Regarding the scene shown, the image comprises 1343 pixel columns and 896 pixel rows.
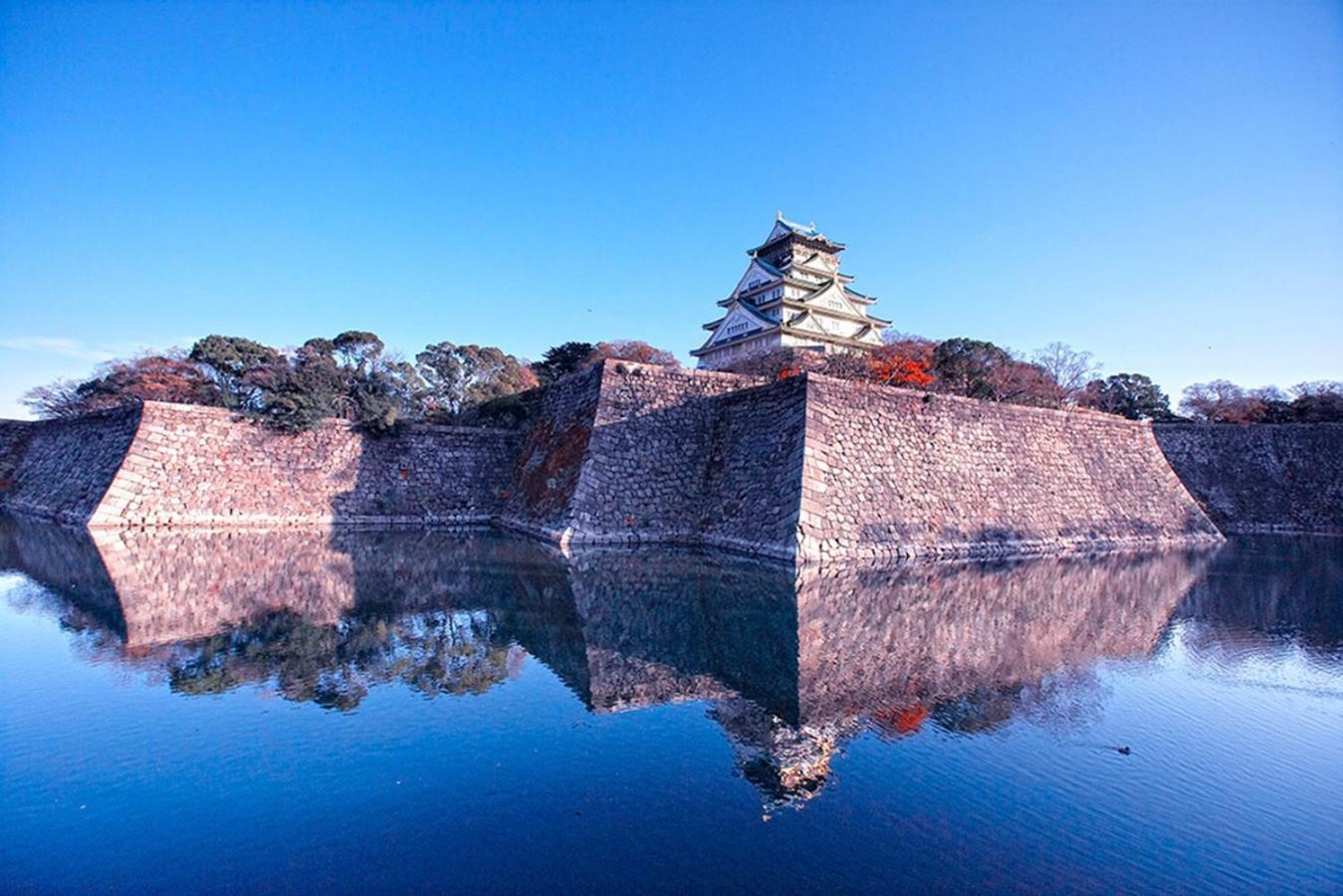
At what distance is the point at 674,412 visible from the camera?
14367mm

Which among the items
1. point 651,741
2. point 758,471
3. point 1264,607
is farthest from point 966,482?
point 651,741

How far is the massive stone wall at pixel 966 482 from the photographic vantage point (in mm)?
11500

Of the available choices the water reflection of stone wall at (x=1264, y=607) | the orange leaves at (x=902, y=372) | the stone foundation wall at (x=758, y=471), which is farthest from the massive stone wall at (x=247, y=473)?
the water reflection of stone wall at (x=1264, y=607)

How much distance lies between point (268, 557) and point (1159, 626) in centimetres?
1248

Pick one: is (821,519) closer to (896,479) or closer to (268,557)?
(896,479)

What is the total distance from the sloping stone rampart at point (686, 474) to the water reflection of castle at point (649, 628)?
1.73m

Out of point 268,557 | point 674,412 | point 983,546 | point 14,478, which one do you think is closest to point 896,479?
point 983,546

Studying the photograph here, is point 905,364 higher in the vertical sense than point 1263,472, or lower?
higher

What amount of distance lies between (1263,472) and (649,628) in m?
28.4

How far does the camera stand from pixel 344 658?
536cm

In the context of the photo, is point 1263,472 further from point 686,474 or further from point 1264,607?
point 686,474

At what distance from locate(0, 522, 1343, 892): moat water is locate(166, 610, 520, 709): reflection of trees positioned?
0.12 ft

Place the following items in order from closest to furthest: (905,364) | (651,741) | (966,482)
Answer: (651,741) < (966,482) < (905,364)

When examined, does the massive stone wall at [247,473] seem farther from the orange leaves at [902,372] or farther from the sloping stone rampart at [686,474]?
the orange leaves at [902,372]
